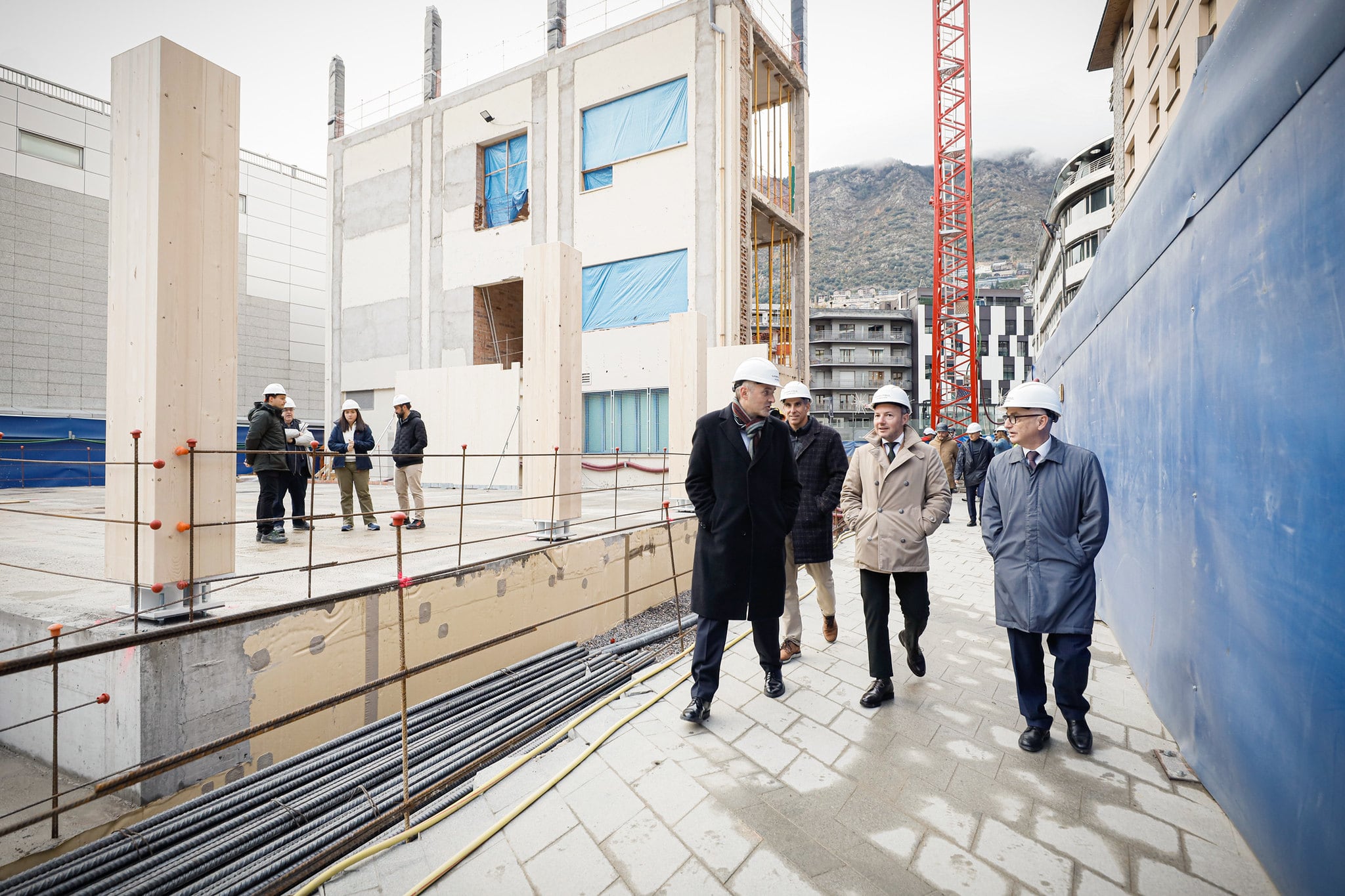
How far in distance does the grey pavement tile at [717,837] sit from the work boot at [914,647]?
1871 millimetres

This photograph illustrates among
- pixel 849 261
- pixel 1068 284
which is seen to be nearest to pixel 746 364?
pixel 1068 284

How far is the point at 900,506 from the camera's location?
3852mm

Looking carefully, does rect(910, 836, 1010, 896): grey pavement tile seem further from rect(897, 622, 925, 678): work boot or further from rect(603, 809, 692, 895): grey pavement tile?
rect(897, 622, 925, 678): work boot

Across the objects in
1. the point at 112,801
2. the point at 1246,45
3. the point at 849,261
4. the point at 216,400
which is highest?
the point at 849,261

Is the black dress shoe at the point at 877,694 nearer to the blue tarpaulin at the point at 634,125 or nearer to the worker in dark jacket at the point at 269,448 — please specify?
the worker in dark jacket at the point at 269,448

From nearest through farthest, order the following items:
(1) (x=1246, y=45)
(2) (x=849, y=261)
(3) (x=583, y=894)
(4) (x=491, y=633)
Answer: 1. (3) (x=583, y=894)
2. (1) (x=1246, y=45)
3. (4) (x=491, y=633)
4. (2) (x=849, y=261)

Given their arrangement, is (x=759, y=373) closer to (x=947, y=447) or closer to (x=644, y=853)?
(x=644, y=853)

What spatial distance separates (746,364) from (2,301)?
76.5 feet

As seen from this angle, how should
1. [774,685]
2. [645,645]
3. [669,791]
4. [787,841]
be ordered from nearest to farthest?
1. [787,841]
2. [669,791]
3. [774,685]
4. [645,645]

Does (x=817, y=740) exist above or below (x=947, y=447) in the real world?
below

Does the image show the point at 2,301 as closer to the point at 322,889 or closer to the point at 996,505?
the point at 322,889

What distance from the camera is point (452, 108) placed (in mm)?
19438

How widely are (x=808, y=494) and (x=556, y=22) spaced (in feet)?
60.8

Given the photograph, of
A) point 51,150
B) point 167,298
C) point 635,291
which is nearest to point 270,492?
point 167,298
